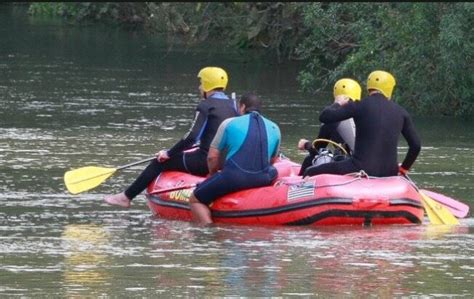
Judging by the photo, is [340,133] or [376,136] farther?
[340,133]

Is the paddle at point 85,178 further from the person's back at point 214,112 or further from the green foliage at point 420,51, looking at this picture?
the green foliage at point 420,51

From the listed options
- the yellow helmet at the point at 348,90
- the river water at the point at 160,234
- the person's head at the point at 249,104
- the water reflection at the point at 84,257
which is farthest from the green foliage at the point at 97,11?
the water reflection at the point at 84,257

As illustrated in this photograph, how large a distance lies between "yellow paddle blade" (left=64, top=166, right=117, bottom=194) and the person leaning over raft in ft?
5.54

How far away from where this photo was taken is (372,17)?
26.6m

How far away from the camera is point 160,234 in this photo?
12.1 meters

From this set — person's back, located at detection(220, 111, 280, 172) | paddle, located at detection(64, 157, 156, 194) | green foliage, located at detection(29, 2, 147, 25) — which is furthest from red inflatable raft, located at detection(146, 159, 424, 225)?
green foliage, located at detection(29, 2, 147, 25)

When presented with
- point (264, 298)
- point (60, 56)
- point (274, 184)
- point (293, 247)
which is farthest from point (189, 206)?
point (60, 56)

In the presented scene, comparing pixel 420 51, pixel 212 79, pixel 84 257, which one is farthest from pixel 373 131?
pixel 420 51

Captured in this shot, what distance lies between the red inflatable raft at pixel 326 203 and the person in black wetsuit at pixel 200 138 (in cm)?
95

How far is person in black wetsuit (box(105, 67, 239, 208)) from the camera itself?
13.2m

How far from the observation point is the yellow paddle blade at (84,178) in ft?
45.6

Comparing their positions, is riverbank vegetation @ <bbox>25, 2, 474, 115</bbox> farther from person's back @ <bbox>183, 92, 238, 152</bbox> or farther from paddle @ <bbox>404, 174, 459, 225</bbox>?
paddle @ <bbox>404, 174, 459, 225</bbox>

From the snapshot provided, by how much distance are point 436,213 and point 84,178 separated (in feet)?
11.7

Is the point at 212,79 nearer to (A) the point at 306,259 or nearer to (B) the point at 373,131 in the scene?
(B) the point at 373,131
